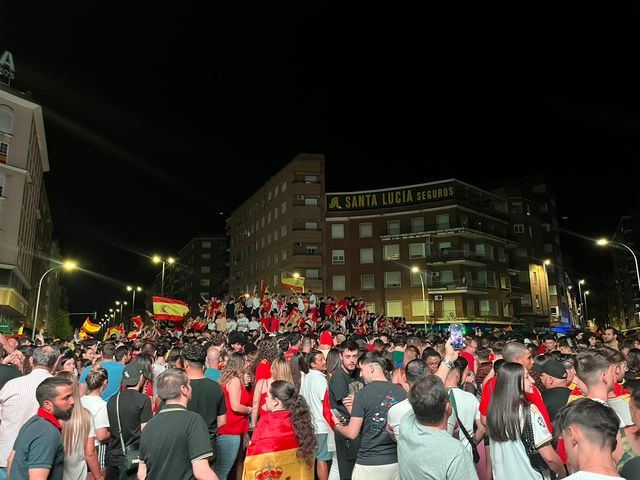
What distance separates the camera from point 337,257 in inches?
2399

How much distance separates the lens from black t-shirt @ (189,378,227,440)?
19.4 ft

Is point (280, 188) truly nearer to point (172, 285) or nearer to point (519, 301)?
point (519, 301)

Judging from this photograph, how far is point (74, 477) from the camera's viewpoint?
4.50 meters

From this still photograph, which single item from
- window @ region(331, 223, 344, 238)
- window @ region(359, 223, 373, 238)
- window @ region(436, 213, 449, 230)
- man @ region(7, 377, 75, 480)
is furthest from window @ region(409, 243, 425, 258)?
man @ region(7, 377, 75, 480)

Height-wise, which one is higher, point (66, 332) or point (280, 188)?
point (280, 188)

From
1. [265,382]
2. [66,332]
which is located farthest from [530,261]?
[66,332]

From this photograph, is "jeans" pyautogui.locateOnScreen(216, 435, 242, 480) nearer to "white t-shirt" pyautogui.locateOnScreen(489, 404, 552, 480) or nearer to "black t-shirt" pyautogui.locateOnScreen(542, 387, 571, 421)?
"white t-shirt" pyautogui.locateOnScreen(489, 404, 552, 480)

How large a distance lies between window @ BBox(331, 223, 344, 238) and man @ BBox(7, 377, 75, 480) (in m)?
57.1

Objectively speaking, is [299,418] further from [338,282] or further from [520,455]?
[338,282]

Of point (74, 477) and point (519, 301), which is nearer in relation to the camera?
point (74, 477)

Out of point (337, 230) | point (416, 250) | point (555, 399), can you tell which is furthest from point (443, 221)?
point (555, 399)

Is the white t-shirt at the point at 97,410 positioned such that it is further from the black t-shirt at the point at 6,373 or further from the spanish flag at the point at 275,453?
the spanish flag at the point at 275,453

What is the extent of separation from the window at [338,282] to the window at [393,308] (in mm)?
6153

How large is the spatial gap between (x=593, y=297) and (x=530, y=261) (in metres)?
90.2
